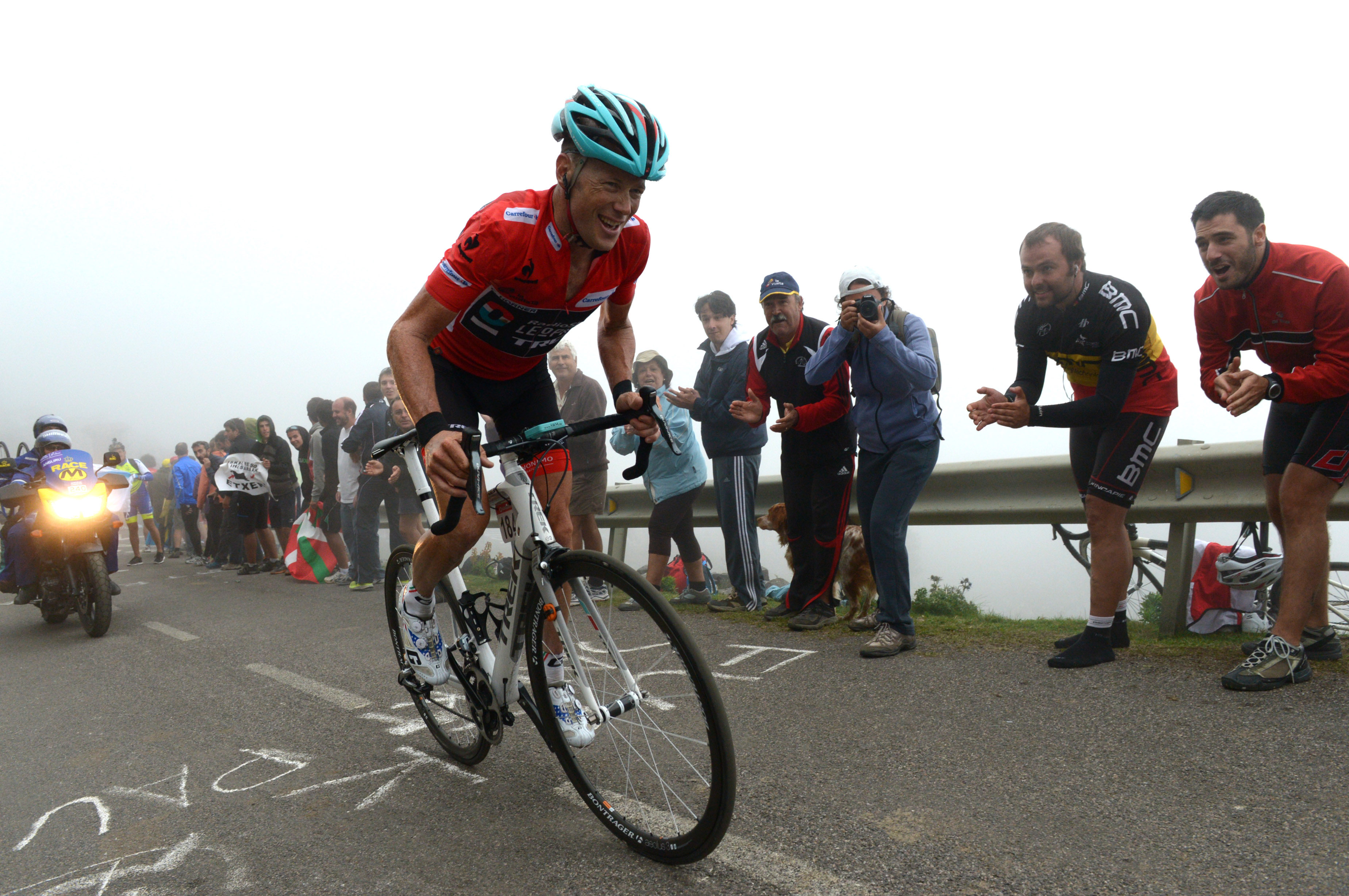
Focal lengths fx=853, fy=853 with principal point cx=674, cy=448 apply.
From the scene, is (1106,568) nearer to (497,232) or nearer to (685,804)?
(685,804)

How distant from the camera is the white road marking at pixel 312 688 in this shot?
4504 millimetres

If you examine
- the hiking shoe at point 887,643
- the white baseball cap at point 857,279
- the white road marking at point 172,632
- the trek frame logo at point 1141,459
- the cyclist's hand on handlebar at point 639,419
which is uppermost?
the white baseball cap at point 857,279

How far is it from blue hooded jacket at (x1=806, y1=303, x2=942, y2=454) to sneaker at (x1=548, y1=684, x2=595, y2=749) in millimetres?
2876

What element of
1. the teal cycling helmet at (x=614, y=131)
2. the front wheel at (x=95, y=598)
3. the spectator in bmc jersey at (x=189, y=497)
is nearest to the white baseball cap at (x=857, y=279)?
the teal cycling helmet at (x=614, y=131)

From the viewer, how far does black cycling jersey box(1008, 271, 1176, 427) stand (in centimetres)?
410

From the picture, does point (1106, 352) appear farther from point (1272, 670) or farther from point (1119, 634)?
point (1272, 670)

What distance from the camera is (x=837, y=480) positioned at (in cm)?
574

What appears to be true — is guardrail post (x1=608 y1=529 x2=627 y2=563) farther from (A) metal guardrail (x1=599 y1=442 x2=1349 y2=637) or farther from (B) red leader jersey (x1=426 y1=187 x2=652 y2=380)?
(B) red leader jersey (x1=426 y1=187 x2=652 y2=380)

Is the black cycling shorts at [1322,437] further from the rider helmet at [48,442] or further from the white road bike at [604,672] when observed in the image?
the rider helmet at [48,442]

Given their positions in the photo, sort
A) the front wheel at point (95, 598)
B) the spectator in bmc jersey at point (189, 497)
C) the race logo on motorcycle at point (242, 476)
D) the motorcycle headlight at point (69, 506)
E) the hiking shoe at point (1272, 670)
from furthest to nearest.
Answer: the spectator in bmc jersey at point (189, 497), the race logo on motorcycle at point (242, 476), the motorcycle headlight at point (69, 506), the front wheel at point (95, 598), the hiking shoe at point (1272, 670)

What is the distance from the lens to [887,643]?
4680 mm

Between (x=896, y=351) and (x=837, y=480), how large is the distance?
1.24 metres

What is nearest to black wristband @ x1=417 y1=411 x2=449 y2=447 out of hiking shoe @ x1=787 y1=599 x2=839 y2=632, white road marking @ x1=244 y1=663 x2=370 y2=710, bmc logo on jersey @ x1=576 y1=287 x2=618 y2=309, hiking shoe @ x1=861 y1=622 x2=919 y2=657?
bmc logo on jersey @ x1=576 y1=287 x2=618 y2=309

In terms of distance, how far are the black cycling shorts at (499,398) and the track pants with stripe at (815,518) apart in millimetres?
2616
